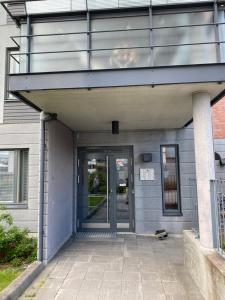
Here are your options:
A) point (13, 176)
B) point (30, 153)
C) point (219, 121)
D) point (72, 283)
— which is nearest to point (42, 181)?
point (30, 153)

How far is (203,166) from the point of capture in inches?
142

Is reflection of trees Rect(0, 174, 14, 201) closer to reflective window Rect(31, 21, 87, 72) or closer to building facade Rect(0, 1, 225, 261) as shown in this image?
building facade Rect(0, 1, 225, 261)

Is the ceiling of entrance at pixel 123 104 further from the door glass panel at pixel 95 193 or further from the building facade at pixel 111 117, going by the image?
the door glass panel at pixel 95 193

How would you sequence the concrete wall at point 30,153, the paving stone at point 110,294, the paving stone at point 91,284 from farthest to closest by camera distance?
the concrete wall at point 30,153
the paving stone at point 91,284
the paving stone at point 110,294

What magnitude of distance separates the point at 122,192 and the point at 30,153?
268 centimetres

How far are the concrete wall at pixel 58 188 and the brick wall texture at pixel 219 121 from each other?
13.6 ft

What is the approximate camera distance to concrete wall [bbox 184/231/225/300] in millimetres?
2754

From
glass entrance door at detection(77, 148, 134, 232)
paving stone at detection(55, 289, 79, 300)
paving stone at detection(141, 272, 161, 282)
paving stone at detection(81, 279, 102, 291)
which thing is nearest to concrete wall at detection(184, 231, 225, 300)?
paving stone at detection(141, 272, 161, 282)

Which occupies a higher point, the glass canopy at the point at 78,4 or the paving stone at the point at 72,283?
the glass canopy at the point at 78,4

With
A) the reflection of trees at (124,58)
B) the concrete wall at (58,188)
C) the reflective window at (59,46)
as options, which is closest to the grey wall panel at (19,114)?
the concrete wall at (58,188)

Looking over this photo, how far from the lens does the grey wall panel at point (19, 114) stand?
6.12 meters

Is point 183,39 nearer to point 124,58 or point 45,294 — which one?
point 124,58

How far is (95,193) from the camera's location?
662cm

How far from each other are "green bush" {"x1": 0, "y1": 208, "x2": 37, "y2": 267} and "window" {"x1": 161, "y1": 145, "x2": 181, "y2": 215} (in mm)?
3530
